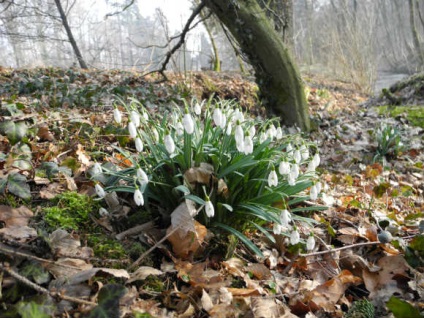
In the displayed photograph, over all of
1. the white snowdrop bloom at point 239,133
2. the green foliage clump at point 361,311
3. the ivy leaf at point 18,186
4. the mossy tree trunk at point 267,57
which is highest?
the mossy tree trunk at point 267,57

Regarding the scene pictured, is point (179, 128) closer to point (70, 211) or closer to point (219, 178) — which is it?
point (219, 178)

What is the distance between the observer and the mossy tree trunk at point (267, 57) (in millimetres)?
4074

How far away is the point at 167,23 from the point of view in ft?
14.8

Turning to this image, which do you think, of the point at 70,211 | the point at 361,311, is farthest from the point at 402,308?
the point at 70,211

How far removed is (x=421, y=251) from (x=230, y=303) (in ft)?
3.56

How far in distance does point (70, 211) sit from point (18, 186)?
270 mm

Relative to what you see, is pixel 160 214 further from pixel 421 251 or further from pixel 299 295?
pixel 421 251

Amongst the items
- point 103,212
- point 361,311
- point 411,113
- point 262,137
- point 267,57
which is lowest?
point 361,311

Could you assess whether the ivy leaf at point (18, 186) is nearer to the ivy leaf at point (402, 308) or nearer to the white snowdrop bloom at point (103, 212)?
the white snowdrop bloom at point (103, 212)

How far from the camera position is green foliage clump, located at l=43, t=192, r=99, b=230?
1519mm

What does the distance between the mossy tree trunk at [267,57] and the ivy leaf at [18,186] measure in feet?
10.9

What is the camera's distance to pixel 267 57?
4188 millimetres

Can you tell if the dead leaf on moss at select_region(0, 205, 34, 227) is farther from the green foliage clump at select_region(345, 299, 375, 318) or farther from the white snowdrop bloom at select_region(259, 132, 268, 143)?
the green foliage clump at select_region(345, 299, 375, 318)

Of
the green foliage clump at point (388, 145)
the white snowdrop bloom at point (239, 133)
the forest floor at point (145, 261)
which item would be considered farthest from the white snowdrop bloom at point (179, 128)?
the green foliage clump at point (388, 145)
